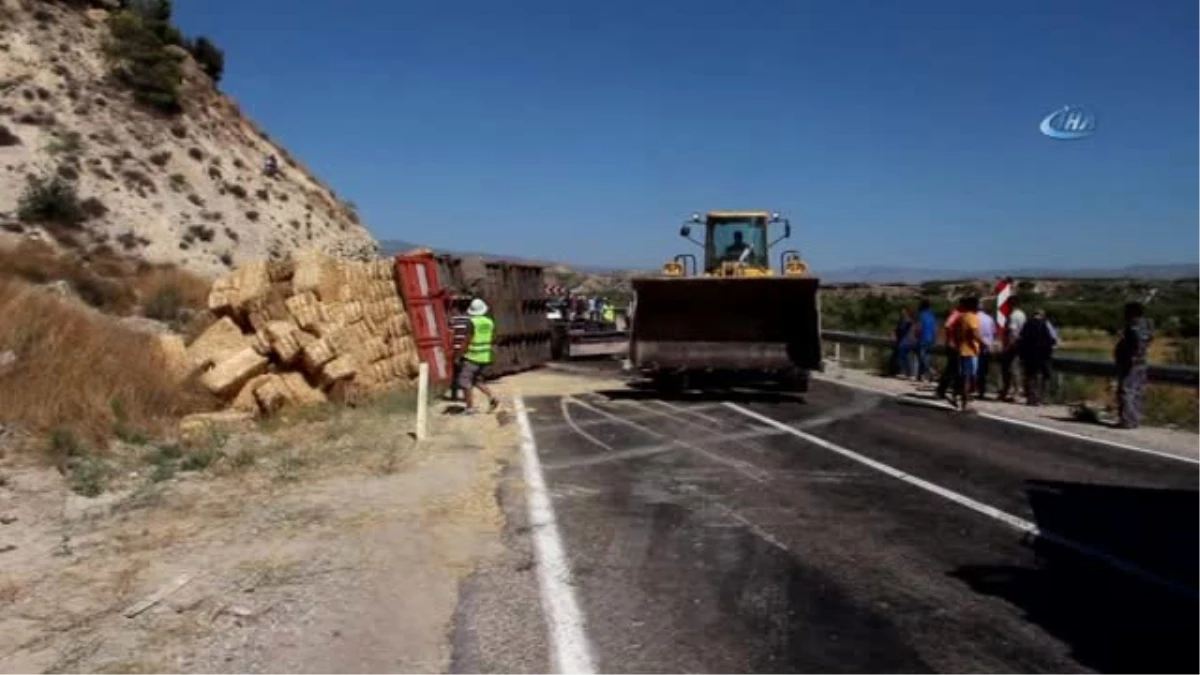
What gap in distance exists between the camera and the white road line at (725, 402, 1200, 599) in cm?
734

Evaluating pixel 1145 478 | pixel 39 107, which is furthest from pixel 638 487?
pixel 39 107

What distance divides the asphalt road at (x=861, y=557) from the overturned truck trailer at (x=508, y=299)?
884cm

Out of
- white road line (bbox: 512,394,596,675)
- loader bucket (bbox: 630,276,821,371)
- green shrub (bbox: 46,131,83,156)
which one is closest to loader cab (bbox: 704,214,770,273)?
loader bucket (bbox: 630,276,821,371)

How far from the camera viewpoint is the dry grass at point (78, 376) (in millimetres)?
12320

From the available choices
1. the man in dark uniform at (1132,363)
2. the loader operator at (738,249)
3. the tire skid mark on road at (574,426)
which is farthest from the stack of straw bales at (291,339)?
the man in dark uniform at (1132,363)

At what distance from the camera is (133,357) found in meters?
15.3

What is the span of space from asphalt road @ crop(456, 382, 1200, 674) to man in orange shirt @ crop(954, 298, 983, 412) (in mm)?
3721

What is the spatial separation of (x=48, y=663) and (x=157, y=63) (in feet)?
181

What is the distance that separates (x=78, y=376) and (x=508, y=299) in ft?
42.9

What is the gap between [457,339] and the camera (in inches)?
781

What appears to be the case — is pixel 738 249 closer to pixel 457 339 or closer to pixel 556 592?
pixel 457 339

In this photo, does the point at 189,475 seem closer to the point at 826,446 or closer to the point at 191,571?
the point at 191,571

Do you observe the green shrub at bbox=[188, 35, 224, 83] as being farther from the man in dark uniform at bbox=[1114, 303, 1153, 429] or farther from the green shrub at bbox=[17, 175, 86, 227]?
the man in dark uniform at bbox=[1114, 303, 1153, 429]

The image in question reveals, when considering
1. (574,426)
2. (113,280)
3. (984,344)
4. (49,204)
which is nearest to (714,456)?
(574,426)
